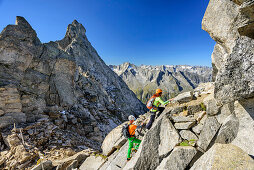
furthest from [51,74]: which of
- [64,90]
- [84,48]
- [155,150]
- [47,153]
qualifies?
[84,48]

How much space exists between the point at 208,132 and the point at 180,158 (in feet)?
6.93

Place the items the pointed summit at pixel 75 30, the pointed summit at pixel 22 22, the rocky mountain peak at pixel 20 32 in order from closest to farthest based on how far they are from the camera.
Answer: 1. the rocky mountain peak at pixel 20 32
2. the pointed summit at pixel 22 22
3. the pointed summit at pixel 75 30

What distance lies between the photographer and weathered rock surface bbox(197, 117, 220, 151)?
6.17 metres

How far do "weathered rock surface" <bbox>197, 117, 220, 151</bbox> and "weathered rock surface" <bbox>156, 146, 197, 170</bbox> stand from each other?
567mm

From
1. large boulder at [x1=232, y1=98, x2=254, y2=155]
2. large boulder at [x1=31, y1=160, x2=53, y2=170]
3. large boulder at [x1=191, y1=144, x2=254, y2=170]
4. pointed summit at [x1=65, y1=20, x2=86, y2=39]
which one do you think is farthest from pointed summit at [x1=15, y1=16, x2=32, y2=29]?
pointed summit at [x1=65, y1=20, x2=86, y2=39]

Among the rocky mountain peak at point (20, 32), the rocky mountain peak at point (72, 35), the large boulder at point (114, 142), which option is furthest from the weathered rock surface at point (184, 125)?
the rocky mountain peak at point (72, 35)

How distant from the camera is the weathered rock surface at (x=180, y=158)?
6.04 metres

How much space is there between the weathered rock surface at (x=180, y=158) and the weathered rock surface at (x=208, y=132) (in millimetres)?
567

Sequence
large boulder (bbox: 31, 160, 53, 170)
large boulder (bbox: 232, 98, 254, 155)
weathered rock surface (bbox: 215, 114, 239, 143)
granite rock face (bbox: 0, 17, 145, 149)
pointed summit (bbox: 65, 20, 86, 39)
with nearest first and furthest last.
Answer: large boulder (bbox: 232, 98, 254, 155), weathered rock surface (bbox: 215, 114, 239, 143), large boulder (bbox: 31, 160, 53, 170), granite rock face (bbox: 0, 17, 145, 149), pointed summit (bbox: 65, 20, 86, 39)

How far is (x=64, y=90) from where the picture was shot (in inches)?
1014

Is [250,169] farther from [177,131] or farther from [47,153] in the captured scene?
[47,153]

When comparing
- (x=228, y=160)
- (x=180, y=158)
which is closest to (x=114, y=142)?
(x=180, y=158)

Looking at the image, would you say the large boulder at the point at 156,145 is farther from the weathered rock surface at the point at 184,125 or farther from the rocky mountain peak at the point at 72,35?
the rocky mountain peak at the point at 72,35

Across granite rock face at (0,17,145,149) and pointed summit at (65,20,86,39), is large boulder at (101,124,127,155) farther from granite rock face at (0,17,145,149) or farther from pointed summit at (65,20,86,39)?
pointed summit at (65,20,86,39)
